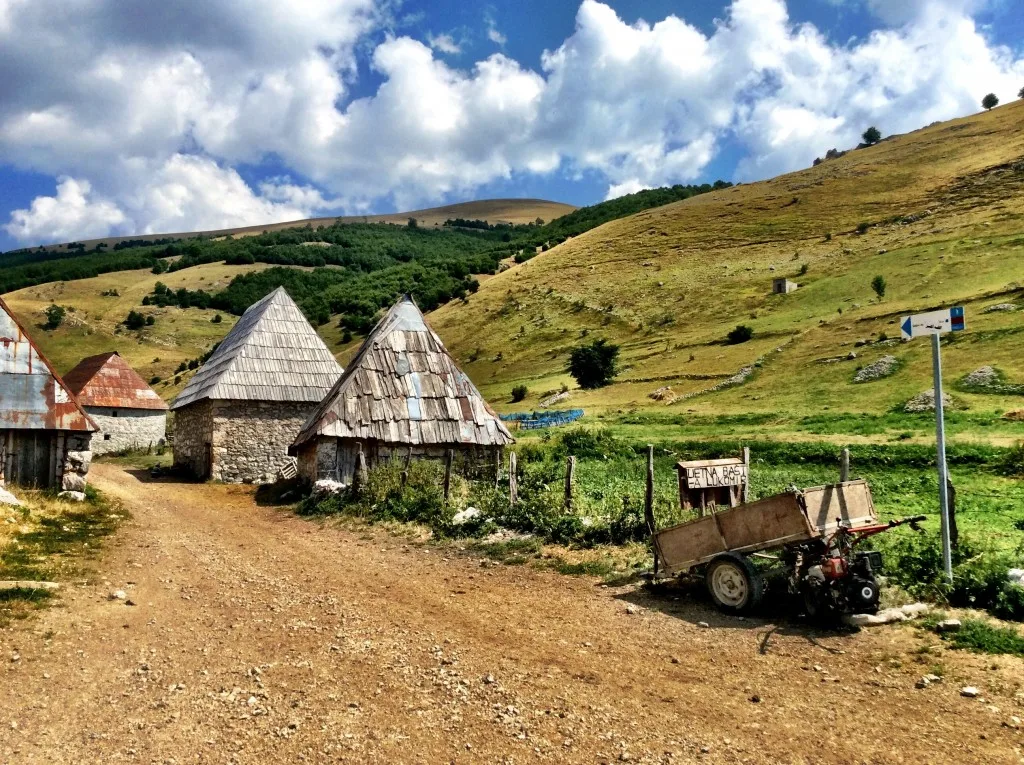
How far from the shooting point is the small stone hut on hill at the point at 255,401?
2361 cm

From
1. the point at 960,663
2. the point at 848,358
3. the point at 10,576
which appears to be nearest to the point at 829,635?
the point at 960,663

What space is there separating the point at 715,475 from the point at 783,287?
54.9 m

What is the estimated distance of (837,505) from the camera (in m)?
8.23

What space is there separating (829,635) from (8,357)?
58.2 feet

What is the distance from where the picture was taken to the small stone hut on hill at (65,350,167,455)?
34781 mm

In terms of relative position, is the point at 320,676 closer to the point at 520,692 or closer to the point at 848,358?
the point at 520,692

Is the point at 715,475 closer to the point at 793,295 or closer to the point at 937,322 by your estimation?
the point at 937,322

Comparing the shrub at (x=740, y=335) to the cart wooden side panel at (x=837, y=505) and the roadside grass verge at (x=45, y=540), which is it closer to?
the roadside grass verge at (x=45, y=540)

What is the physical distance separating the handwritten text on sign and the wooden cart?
2.27 metres

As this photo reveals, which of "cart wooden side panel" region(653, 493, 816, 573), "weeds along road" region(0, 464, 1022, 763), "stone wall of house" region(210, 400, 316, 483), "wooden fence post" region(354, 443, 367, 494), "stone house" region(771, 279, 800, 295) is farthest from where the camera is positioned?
"stone house" region(771, 279, 800, 295)

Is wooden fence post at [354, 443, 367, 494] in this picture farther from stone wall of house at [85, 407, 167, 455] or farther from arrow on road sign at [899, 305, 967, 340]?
stone wall of house at [85, 407, 167, 455]

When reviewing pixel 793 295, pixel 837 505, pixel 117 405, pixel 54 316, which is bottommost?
pixel 837 505

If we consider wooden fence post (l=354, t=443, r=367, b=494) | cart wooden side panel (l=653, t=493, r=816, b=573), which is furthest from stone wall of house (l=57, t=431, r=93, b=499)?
cart wooden side panel (l=653, t=493, r=816, b=573)

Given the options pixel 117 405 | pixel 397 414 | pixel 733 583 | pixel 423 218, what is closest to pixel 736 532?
pixel 733 583
